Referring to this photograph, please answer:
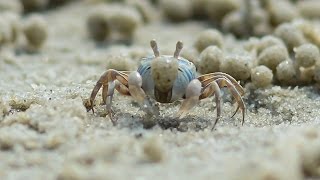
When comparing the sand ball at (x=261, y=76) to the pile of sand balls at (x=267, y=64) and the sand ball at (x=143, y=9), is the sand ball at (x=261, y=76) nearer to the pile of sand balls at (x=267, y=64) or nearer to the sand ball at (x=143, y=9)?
the pile of sand balls at (x=267, y=64)

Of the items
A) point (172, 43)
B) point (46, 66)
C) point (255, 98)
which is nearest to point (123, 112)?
point (255, 98)

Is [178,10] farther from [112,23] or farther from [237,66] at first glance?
[237,66]

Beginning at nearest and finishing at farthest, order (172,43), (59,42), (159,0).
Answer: (172,43) < (59,42) < (159,0)

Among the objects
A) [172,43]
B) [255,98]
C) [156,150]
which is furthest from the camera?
[172,43]

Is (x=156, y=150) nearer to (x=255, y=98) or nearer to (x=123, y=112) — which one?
(x=123, y=112)

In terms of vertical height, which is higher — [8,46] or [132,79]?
[132,79]

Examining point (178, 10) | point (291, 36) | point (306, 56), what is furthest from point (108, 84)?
point (178, 10)
